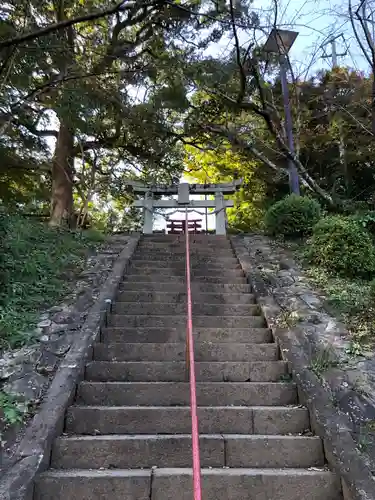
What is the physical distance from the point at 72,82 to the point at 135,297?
3.40m

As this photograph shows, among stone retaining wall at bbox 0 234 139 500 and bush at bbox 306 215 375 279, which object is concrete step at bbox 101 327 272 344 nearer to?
stone retaining wall at bbox 0 234 139 500

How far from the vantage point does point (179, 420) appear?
2.97 meters

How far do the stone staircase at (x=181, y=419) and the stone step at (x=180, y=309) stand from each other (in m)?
0.01

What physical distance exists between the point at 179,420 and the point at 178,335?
1.26 metres

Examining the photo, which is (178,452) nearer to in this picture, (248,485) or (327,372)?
(248,485)

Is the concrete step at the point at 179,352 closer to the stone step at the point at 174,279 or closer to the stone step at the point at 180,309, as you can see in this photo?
the stone step at the point at 180,309

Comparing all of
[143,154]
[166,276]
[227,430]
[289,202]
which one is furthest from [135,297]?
[143,154]

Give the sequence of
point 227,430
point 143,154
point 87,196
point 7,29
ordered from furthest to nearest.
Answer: point 143,154
point 87,196
point 7,29
point 227,430

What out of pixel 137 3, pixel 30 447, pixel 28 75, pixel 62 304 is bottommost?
pixel 30 447

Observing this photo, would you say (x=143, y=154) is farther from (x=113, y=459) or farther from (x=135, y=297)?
(x=113, y=459)

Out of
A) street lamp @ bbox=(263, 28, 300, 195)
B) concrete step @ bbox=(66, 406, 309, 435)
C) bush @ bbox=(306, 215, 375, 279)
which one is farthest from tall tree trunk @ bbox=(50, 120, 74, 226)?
concrete step @ bbox=(66, 406, 309, 435)

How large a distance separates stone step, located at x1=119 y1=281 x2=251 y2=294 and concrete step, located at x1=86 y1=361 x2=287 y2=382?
6.02 ft

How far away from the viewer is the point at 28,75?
17.8 ft

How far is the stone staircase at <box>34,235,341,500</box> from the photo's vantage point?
2.43 m
